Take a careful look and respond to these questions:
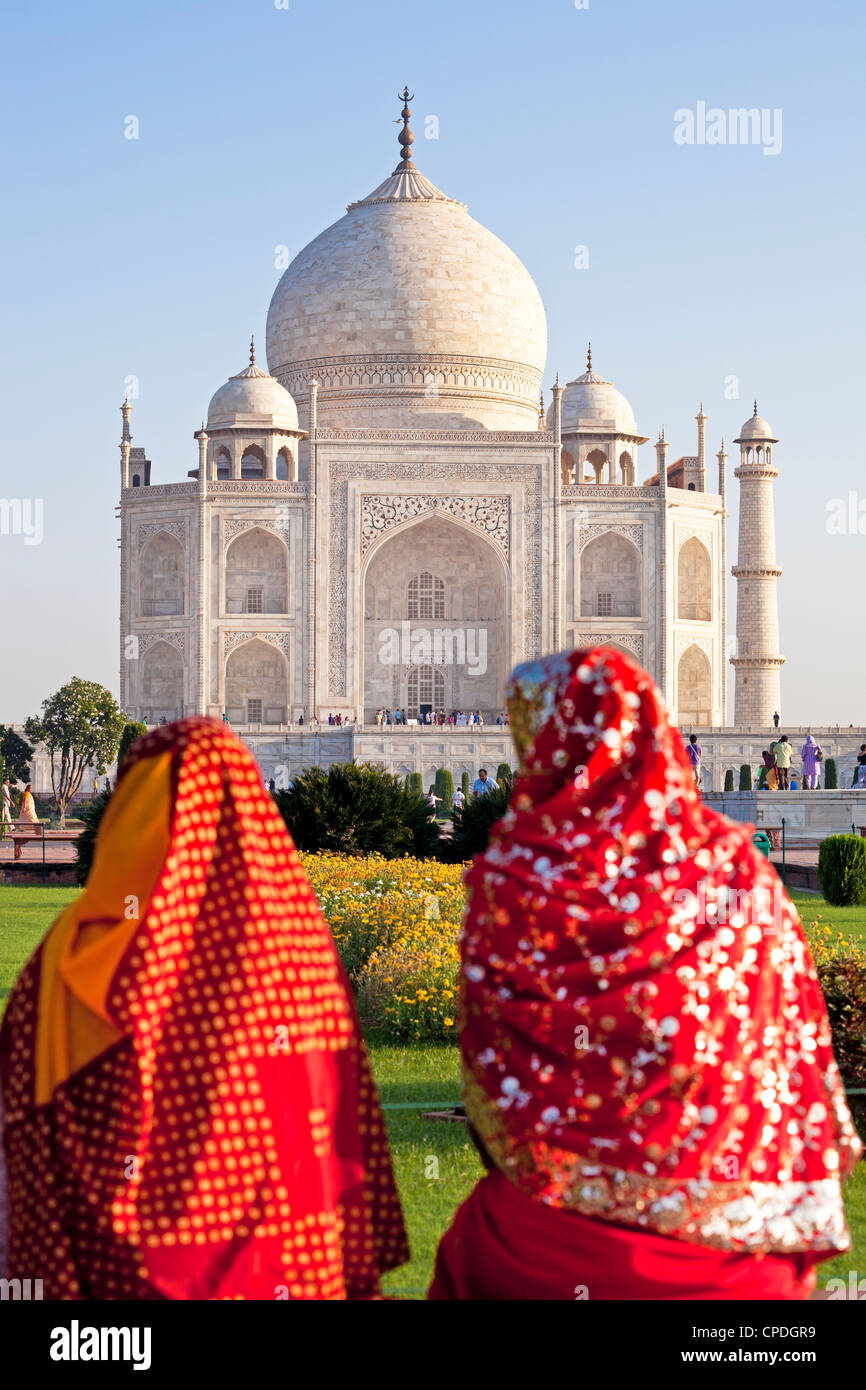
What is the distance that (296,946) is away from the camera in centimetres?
215

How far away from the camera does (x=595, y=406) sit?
26.9m

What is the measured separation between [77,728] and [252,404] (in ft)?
18.1

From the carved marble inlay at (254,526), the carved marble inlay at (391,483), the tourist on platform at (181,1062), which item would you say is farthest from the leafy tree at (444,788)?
the tourist on platform at (181,1062)

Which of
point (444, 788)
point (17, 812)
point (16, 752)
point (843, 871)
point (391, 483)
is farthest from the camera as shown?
point (16, 752)

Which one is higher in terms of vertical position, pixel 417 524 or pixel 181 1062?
pixel 417 524

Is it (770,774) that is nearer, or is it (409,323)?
(770,774)

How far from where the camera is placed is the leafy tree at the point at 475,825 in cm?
1016

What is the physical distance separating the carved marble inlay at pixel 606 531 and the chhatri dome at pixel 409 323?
2.56 m

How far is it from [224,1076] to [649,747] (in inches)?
27.0

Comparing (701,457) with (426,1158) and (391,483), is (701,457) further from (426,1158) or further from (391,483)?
(426,1158)

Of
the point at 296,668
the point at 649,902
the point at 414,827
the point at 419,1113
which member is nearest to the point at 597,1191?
the point at 649,902

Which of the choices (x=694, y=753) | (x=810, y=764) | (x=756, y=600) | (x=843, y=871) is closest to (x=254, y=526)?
(x=756, y=600)

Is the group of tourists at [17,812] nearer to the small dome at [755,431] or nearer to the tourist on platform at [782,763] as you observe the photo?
the tourist on platform at [782,763]

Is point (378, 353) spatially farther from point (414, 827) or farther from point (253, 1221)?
point (253, 1221)
